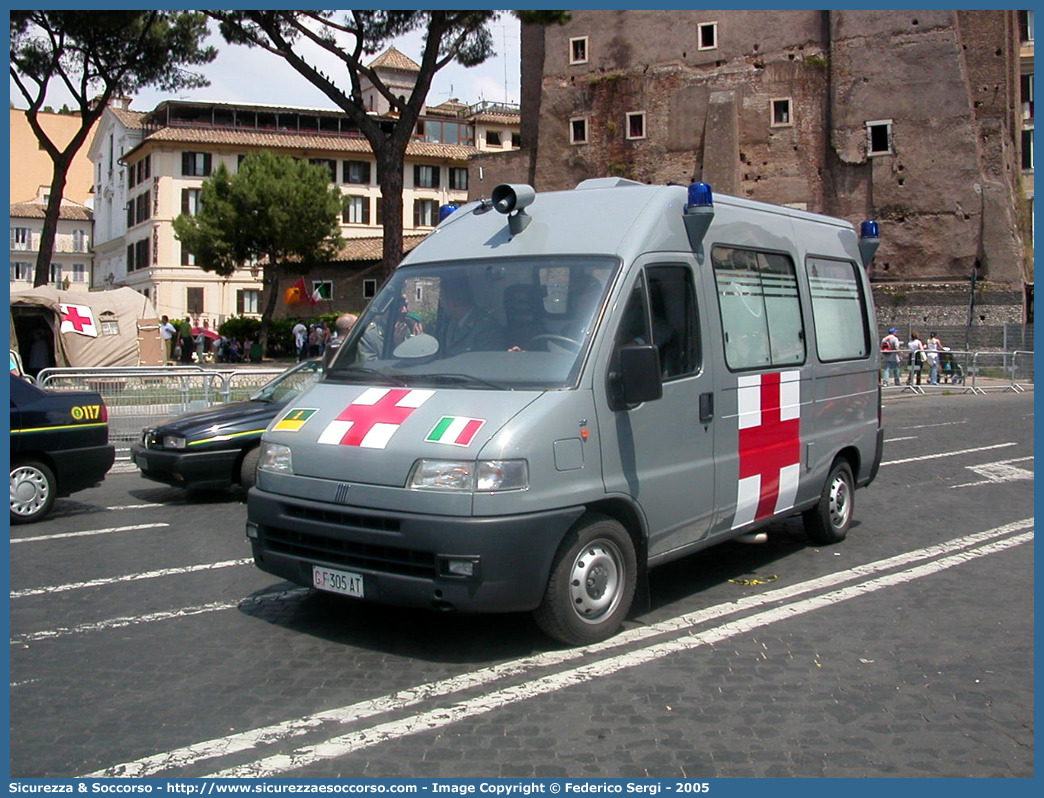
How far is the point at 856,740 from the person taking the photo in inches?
178

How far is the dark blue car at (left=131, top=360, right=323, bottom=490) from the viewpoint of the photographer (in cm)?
1039

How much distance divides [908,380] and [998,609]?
80.4 ft

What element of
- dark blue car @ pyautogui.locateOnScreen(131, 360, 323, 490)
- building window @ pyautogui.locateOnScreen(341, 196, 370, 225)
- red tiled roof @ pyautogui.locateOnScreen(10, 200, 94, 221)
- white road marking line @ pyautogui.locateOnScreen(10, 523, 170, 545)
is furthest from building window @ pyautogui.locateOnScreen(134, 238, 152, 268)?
white road marking line @ pyautogui.locateOnScreen(10, 523, 170, 545)

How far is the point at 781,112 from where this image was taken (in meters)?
45.8

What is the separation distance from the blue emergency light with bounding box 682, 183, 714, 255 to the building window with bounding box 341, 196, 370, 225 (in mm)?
59805

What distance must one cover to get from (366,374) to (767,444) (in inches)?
113

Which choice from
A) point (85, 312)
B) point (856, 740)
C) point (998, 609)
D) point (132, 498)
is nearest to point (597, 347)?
point (856, 740)

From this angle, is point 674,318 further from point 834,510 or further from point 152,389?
point 152,389

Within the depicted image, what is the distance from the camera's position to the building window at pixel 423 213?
216 ft

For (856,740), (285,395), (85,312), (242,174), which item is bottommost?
(856,740)

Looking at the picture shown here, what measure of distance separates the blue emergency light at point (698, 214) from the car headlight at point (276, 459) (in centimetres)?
279

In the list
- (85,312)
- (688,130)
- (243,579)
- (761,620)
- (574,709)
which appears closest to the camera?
(574,709)

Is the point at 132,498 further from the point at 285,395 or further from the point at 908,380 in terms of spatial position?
the point at 908,380

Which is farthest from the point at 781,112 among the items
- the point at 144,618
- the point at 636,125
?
the point at 144,618
